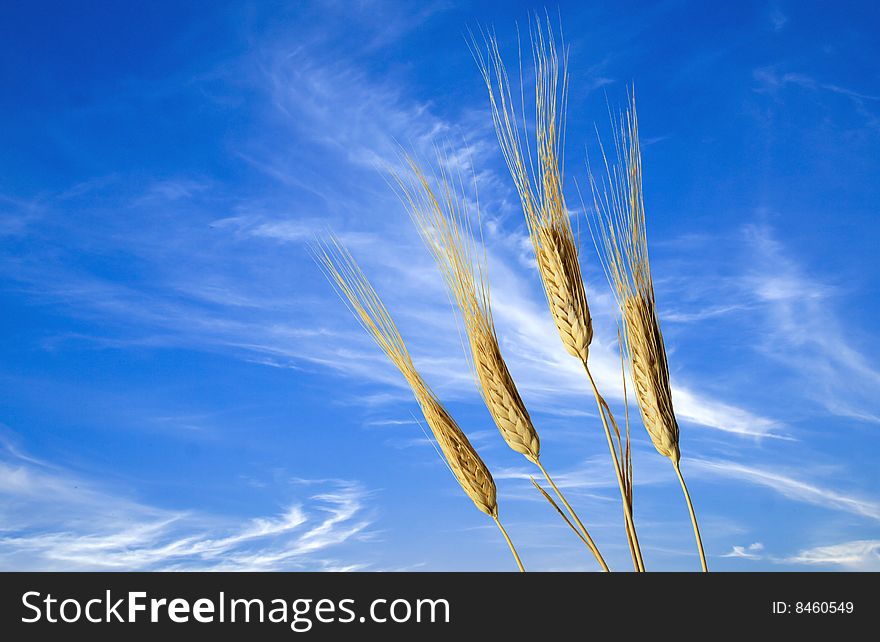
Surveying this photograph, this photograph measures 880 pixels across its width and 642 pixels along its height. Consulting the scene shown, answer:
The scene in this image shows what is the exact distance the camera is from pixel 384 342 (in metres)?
1.89
